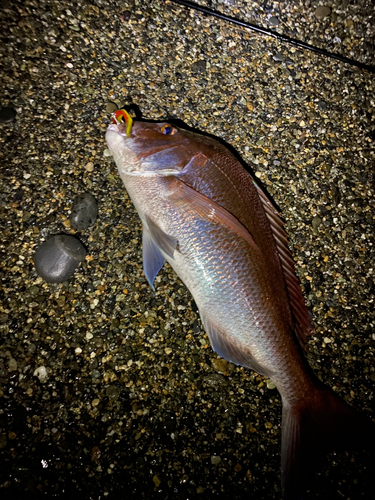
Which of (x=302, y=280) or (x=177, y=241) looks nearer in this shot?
(x=177, y=241)

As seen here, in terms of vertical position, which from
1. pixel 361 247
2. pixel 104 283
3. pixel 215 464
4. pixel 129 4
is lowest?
pixel 215 464

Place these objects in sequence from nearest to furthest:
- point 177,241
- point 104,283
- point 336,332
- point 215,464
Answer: point 177,241 → point 215,464 → point 104,283 → point 336,332

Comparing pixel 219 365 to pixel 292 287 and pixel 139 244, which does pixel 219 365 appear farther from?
pixel 139 244

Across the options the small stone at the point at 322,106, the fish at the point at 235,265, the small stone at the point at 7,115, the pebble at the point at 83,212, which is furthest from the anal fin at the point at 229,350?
the small stone at the point at 322,106

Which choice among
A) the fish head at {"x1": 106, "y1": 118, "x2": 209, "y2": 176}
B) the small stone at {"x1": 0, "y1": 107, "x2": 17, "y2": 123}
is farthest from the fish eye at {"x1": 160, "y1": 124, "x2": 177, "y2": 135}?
the small stone at {"x1": 0, "y1": 107, "x2": 17, "y2": 123}

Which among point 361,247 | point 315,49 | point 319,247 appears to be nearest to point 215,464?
point 319,247

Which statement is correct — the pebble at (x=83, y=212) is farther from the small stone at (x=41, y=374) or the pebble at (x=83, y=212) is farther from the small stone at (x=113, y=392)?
the small stone at (x=113, y=392)

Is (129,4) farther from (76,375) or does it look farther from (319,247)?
(76,375)
